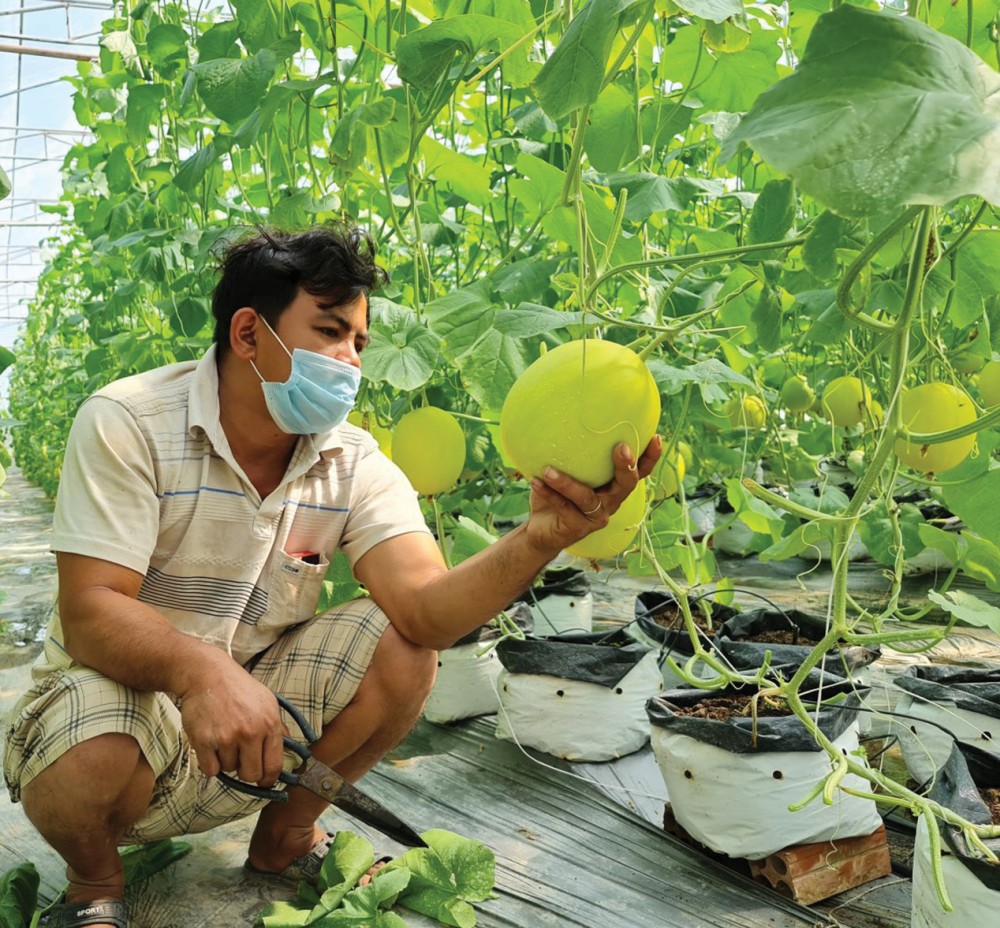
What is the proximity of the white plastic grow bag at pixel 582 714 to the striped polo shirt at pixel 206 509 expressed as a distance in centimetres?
65

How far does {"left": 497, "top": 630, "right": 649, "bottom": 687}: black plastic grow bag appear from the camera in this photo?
2.22m

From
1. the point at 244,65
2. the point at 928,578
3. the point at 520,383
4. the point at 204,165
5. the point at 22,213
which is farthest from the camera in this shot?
the point at 22,213

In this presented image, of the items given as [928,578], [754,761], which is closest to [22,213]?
[928,578]

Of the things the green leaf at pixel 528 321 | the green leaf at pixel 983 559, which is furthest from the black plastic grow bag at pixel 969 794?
the green leaf at pixel 528 321

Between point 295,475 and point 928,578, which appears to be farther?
point 928,578

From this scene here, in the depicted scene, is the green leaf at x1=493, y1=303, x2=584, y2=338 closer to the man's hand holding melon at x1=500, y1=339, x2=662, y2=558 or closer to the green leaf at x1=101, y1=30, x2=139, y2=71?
the man's hand holding melon at x1=500, y1=339, x2=662, y2=558

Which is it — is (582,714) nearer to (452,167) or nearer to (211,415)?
(211,415)

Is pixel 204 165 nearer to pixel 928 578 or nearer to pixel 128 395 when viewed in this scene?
pixel 128 395

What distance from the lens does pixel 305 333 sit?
1637mm

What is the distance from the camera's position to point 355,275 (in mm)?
1648

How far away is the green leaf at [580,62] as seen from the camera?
80 cm

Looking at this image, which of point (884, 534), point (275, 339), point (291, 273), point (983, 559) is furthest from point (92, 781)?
point (884, 534)

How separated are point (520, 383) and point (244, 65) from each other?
3.01 feet

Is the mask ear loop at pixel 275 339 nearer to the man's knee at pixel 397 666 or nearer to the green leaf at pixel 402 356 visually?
the green leaf at pixel 402 356
